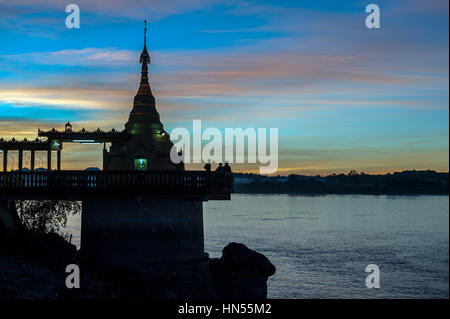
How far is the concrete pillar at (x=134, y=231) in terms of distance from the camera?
29703 millimetres

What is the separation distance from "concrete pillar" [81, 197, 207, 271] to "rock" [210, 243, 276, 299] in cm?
434

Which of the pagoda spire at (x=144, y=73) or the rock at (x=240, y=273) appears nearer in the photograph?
the rock at (x=240, y=273)

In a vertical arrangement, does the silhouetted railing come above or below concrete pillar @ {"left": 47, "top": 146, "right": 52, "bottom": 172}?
below

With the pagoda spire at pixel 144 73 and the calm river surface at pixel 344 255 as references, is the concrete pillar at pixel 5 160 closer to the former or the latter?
the pagoda spire at pixel 144 73

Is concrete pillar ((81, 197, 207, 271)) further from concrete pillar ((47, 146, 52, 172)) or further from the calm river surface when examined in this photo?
the calm river surface

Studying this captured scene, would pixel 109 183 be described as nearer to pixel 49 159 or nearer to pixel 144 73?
pixel 49 159

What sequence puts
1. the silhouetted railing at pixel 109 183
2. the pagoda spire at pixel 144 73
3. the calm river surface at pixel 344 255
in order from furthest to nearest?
the calm river surface at pixel 344 255
the pagoda spire at pixel 144 73
the silhouetted railing at pixel 109 183

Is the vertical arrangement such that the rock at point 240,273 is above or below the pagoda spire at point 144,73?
below

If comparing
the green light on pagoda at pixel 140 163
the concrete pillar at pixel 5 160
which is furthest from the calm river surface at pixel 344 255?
the concrete pillar at pixel 5 160

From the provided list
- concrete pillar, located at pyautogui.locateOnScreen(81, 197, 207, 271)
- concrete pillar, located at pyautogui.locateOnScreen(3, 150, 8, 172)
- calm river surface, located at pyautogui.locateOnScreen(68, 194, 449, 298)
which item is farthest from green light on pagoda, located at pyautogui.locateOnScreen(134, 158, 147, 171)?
calm river surface, located at pyautogui.locateOnScreen(68, 194, 449, 298)

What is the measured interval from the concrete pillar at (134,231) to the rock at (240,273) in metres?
4.34

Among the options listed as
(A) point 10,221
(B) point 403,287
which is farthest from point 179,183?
(B) point 403,287

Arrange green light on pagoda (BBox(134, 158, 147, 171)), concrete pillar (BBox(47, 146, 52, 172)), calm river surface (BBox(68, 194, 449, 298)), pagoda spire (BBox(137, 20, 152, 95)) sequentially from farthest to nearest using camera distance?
calm river surface (BBox(68, 194, 449, 298)) → pagoda spire (BBox(137, 20, 152, 95)) → green light on pagoda (BBox(134, 158, 147, 171)) → concrete pillar (BBox(47, 146, 52, 172))

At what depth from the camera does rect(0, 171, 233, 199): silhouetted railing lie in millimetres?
29609
